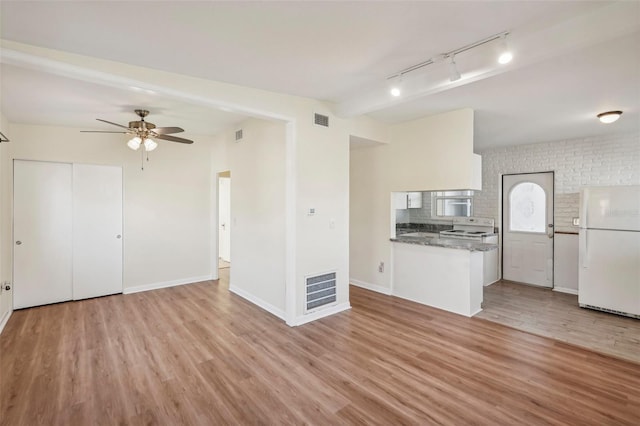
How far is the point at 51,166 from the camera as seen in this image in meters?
4.35

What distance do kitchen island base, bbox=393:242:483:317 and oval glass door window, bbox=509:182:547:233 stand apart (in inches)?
88.8

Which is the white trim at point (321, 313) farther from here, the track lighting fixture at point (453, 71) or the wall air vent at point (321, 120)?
the track lighting fixture at point (453, 71)

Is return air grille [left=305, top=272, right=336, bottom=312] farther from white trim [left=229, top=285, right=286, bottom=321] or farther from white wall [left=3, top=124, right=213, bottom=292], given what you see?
white wall [left=3, top=124, right=213, bottom=292]

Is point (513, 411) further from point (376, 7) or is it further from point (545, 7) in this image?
point (376, 7)

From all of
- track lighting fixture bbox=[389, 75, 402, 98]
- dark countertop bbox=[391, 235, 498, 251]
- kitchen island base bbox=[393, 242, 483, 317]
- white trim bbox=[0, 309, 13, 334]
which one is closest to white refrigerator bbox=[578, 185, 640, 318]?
dark countertop bbox=[391, 235, 498, 251]

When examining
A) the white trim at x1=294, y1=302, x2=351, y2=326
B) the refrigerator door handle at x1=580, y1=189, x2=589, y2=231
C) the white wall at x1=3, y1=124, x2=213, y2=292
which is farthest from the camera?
the white wall at x1=3, y1=124, x2=213, y2=292

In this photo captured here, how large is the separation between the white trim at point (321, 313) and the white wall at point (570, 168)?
12.5 feet

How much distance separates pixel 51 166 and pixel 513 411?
6.17 meters

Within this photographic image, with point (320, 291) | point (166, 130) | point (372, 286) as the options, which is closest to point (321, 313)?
point (320, 291)

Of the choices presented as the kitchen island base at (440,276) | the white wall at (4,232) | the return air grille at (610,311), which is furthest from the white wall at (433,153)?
the white wall at (4,232)

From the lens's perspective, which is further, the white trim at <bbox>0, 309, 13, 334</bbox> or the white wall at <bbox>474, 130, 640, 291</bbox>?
the white wall at <bbox>474, 130, 640, 291</bbox>

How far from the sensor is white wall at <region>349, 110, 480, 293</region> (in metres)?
3.88

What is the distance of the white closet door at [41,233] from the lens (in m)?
4.13

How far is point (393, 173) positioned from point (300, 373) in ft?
10.6
